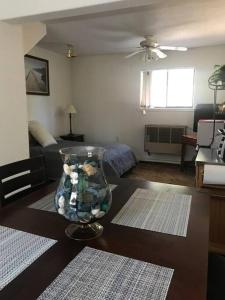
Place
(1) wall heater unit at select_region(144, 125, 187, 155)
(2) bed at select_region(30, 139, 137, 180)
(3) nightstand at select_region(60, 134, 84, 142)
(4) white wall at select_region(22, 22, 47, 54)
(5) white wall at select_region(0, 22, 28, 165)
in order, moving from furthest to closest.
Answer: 1. (3) nightstand at select_region(60, 134, 84, 142)
2. (1) wall heater unit at select_region(144, 125, 187, 155)
3. (2) bed at select_region(30, 139, 137, 180)
4. (4) white wall at select_region(22, 22, 47, 54)
5. (5) white wall at select_region(0, 22, 28, 165)

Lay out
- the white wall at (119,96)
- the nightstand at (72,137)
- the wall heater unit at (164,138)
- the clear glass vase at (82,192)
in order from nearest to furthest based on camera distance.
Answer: the clear glass vase at (82,192), the white wall at (119,96), the wall heater unit at (164,138), the nightstand at (72,137)

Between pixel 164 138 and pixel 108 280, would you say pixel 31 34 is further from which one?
pixel 164 138

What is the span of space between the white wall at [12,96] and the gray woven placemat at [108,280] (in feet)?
5.72

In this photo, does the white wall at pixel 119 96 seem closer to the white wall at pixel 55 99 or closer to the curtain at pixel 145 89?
the curtain at pixel 145 89

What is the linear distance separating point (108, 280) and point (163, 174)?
12.2 ft

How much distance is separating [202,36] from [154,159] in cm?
248

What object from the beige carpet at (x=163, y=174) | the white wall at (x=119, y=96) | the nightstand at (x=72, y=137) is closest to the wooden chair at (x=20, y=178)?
the beige carpet at (x=163, y=174)

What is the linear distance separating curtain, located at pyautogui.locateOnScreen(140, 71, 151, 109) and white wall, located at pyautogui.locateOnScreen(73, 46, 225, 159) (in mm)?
110

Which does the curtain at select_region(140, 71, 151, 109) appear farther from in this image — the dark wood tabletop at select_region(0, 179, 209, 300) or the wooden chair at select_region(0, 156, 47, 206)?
the dark wood tabletop at select_region(0, 179, 209, 300)

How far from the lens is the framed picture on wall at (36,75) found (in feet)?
14.2

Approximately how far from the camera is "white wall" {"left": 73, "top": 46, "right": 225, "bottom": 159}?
4.62m

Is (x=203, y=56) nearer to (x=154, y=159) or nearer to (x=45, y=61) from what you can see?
(x=154, y=159)

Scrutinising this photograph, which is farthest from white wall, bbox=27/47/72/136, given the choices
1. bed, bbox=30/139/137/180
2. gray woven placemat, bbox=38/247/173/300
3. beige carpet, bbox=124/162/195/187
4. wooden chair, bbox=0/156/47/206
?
gray woven placemat, bbox=38/247/173/300

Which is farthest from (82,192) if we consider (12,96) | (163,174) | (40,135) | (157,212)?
(163,174)
